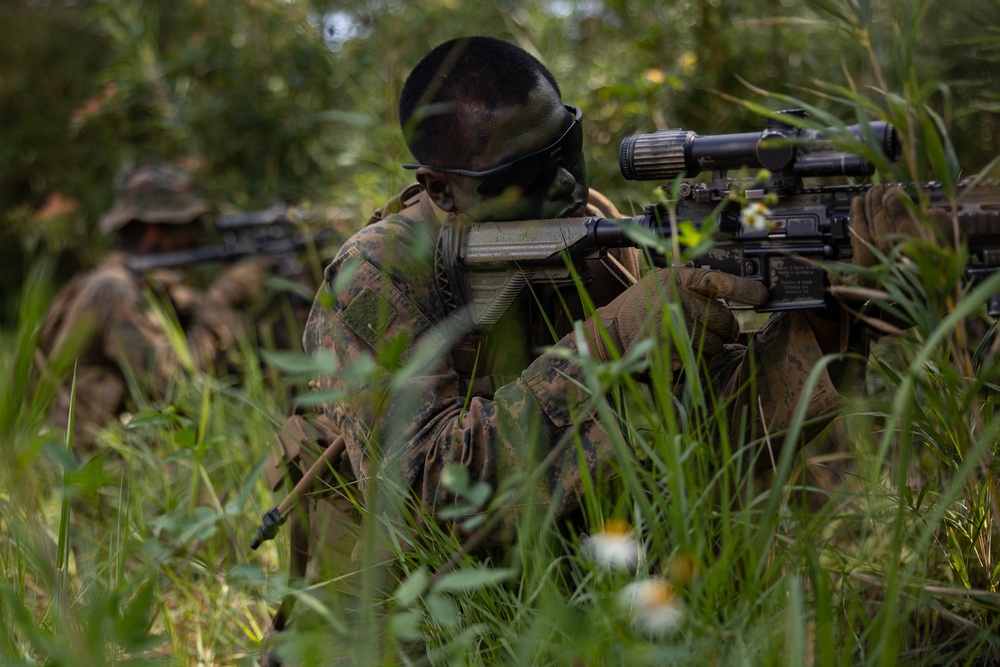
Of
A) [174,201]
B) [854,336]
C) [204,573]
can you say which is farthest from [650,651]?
[174,201]

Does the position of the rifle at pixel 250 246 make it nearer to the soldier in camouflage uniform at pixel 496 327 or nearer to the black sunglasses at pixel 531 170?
the soldier in camouflage uniform at pixel 496 327

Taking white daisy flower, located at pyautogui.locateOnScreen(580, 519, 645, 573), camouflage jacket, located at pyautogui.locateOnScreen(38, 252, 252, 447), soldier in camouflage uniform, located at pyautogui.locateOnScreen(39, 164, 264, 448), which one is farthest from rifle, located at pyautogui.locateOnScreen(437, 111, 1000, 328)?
camouflage jacket, located at pyautogui.locateOnScreen(38, 252, 252, 447)

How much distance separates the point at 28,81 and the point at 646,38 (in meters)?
6.66

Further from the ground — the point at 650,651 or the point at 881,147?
the point at 881,147

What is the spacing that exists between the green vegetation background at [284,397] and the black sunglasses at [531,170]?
0.35 meters

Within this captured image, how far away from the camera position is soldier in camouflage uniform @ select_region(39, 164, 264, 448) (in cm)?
498

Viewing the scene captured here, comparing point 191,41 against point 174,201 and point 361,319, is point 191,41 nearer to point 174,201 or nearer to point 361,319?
point 174,201

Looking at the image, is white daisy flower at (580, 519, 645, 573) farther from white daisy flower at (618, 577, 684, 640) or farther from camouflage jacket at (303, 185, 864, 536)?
camouflage jacket at (303, 185, 864, 536)

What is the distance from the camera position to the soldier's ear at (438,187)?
243cm

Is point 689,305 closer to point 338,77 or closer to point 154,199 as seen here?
point 338,77

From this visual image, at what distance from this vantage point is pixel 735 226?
2.14m

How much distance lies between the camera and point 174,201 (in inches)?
238

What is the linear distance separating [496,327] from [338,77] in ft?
10.2

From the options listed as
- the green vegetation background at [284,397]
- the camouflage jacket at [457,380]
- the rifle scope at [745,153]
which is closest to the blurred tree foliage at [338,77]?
the green vegetation background at [284,397]
